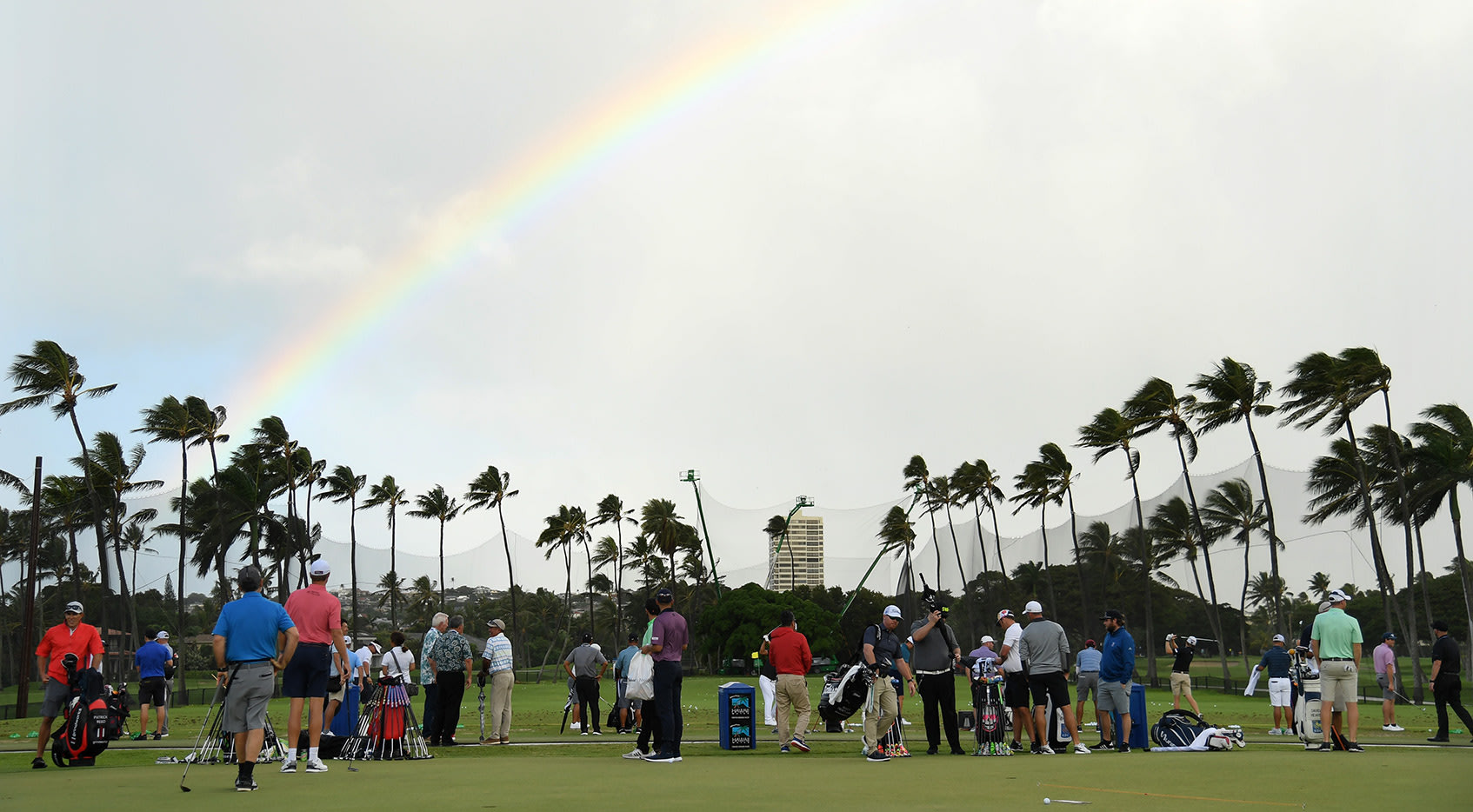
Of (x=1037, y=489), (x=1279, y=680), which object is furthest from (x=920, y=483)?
(x=1279, y=680)

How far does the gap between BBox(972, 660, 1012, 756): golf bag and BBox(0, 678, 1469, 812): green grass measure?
0.91 meters

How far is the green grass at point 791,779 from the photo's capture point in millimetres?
8016

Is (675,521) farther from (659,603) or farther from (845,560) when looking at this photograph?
(659,603)

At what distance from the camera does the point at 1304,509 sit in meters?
72.4

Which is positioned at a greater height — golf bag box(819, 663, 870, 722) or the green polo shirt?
the green polo shirt

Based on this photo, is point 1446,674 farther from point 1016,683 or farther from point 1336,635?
point 1016,683

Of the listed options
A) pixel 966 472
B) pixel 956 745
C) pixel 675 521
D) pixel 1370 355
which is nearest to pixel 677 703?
pixel 956 745

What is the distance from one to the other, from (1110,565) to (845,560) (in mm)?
28766

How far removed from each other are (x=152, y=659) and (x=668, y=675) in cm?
880

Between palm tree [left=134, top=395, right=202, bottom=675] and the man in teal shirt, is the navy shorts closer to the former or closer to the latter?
the man in teal shirt

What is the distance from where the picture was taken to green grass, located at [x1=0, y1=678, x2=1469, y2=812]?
802 cm

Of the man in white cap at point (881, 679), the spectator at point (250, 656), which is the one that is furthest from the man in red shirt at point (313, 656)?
the man in white cap at point (881, 679)

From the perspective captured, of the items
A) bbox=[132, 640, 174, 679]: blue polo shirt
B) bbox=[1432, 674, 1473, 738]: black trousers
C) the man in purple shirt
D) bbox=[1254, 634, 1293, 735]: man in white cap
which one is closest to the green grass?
the man in purple shirt

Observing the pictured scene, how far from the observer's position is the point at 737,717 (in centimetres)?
1466
